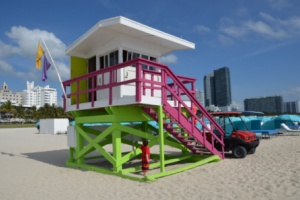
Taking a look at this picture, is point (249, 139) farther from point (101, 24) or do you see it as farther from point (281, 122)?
point (281, 122)

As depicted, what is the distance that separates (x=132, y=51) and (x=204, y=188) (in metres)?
6.03

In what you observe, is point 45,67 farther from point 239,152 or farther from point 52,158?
point 239,152

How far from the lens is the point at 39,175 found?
9.62 metres

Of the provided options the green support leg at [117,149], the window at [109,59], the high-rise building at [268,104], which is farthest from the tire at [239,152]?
the high-rise building at [268,104]

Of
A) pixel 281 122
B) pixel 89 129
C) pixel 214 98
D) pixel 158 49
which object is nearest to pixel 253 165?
pixel 158 49

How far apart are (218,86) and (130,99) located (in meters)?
116

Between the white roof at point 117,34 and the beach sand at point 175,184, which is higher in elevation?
the white roof at point 117,34

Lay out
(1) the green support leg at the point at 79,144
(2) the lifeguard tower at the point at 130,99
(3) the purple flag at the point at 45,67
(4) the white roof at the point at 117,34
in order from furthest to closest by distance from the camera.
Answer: (3) the purple flag at the point at 45,67
(1) the green support leg at the point at 79,144
(4) the white roof at the point at 117,34
(2) the lifeguard tower at the point at 130,99

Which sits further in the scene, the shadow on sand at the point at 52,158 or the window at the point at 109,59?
the shadow on sand at the point at 52,158

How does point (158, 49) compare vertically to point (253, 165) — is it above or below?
→ above

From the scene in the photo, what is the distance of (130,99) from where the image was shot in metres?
8.32

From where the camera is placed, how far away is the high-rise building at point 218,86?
380 ft

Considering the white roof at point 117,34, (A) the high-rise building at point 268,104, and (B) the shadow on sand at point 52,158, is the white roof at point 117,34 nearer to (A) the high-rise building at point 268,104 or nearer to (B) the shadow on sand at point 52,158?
(B) the shadow on sand at point 52,158

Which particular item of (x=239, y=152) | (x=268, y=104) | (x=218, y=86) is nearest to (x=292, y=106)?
(x=268, y=104)
